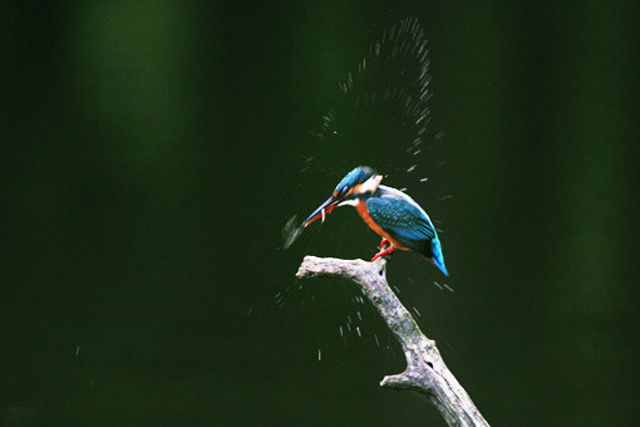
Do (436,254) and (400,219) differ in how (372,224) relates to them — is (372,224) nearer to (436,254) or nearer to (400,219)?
(400,219)

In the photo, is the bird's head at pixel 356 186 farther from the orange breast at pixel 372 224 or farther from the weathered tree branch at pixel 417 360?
the weathered tree branch at pixel 417 360

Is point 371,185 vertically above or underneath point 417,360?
above

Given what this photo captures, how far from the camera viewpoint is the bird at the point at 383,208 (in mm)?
2029

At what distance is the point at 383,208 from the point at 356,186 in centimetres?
9

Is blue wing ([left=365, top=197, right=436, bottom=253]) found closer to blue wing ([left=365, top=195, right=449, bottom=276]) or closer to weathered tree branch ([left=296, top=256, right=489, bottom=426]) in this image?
blue wing ([left=365, top=195, right=449, bottom=276])

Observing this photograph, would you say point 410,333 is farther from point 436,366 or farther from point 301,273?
point 301,273

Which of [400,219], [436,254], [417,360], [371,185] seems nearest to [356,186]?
[371,185]

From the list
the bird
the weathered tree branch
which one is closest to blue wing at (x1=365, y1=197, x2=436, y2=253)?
the bird

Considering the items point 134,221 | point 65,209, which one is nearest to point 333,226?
point 134,221

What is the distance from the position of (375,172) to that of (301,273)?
329mm

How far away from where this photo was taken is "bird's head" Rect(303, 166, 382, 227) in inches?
79.4

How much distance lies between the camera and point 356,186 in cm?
203

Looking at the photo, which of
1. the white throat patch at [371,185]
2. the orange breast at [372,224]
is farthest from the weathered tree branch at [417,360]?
the white throat patch at [371,185]

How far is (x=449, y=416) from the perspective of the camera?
2.11m
